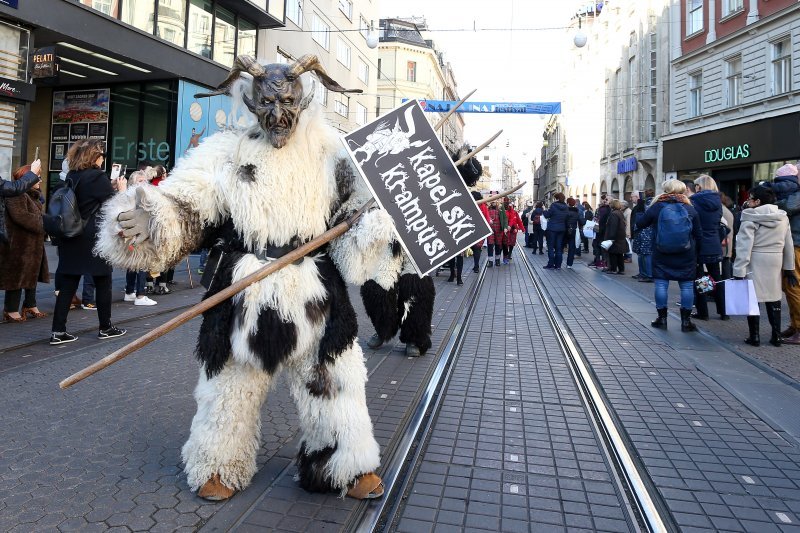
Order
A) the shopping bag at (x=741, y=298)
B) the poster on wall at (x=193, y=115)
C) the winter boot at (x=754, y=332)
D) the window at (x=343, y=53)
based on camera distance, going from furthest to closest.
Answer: the window at (x=343, y=53)
the poster on wall at (x=193, y=115)
the winter boot at (x=754, y=332)
the shopping bag at (x=741, y=298)

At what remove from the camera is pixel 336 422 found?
2.59m

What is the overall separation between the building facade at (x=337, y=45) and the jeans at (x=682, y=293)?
1476 centimetres

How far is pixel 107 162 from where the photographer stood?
18.8 m

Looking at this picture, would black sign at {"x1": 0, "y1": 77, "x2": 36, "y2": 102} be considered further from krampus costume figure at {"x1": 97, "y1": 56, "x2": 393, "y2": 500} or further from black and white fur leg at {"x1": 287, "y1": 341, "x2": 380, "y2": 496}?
black and white fur leg at {"x1": 287, "y1": 341, "x2": 380, "y2": 496}

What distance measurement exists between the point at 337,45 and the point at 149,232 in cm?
2917

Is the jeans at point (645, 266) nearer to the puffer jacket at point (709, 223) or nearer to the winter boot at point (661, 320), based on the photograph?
the puffer jacket at point (709, 223)

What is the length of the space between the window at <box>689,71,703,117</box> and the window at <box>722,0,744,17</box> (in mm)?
2682

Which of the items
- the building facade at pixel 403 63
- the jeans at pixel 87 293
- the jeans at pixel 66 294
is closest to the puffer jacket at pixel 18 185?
the jeans at pixel 66 294

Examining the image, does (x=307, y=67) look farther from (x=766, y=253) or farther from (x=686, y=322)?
(x=686, y=322)

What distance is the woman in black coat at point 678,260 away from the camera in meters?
6.97

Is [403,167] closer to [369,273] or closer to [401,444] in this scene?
[369,273]

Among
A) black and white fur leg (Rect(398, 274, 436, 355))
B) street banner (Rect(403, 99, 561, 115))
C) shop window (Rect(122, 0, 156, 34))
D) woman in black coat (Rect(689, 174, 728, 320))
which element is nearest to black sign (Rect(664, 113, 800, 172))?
street banner (Rect(403, 99, 561, 115))

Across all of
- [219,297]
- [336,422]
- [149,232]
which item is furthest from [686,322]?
[149,232]

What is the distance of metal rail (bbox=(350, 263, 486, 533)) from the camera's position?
2590mm
